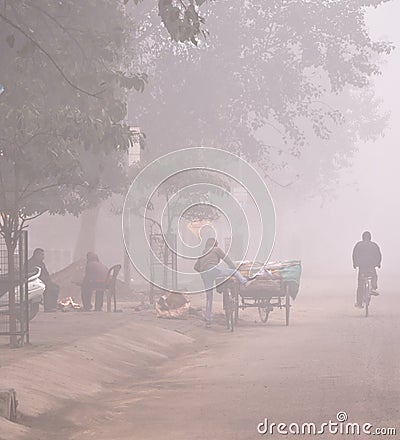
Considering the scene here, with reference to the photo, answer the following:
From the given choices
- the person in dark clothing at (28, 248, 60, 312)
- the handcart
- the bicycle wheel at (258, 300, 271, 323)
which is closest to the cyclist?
the handcart

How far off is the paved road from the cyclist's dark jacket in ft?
16.5

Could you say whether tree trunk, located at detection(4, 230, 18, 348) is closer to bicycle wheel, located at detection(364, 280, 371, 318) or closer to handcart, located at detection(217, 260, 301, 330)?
handcart, located at detection(217, 260, 301, 330)

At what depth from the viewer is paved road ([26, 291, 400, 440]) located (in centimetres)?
1116

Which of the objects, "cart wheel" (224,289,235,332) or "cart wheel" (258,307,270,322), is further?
"cart wheel" (258,307,270,322)

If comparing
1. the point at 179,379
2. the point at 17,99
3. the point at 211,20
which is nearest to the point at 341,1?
the point at 211,20

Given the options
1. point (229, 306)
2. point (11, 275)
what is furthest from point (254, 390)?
point (229, 306)

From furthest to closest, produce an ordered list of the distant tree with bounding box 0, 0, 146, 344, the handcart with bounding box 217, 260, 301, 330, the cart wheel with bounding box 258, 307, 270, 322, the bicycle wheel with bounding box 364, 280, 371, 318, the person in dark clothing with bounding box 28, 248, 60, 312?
1. the person in dark clothing with bounding box 28, 248, 60, 312
2. the bicycle wheel with bounding box 364, 280, 371, 318
3. the cart wheel with bounding box 258, 307, 270, 322
4. the handcart with bounding box 217, 260, 301, 330
5. the distant tree with bounding box 0, 0, 146, 344

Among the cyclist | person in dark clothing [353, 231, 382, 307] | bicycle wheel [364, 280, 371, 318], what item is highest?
person in dark clothing [353, 231, 382, 307]

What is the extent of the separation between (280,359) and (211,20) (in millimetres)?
26744

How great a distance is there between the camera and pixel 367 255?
27.4m

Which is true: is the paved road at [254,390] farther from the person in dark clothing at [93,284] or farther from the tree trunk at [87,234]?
the tree trunk at [87,234]

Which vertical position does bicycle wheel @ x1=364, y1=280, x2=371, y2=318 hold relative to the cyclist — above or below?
below

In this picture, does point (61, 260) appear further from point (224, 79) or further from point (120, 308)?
point (120, 308)

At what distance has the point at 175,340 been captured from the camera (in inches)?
831
